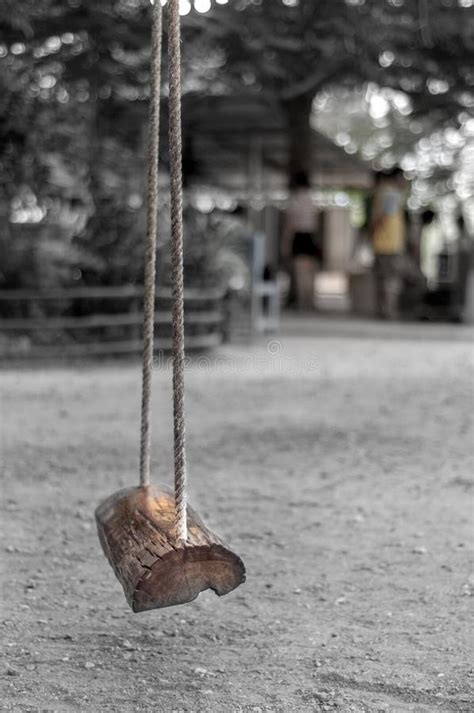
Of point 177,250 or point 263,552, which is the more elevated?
point 177,250

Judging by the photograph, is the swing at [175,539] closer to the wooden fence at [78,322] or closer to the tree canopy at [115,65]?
the tree canopy at [115,65]

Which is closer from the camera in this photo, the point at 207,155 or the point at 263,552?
the point at 263,552

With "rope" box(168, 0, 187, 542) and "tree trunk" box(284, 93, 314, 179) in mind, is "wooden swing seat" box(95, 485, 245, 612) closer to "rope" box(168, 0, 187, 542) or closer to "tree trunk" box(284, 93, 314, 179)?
"rope" box(168, 0, 187, 542)

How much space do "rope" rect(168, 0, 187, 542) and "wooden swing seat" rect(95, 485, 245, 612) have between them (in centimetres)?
6

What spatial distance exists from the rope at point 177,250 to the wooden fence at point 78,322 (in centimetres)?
801

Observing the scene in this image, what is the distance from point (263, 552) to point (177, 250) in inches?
79.5

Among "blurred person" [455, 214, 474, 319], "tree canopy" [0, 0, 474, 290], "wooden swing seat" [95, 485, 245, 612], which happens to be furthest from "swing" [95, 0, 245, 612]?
"blurred person" [455, 214, 474, 319]

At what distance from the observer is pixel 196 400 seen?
9250 millimetres

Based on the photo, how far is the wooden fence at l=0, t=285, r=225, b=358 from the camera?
36.8ft

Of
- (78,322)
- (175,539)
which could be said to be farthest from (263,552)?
(78,322)

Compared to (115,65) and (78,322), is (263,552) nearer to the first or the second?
(78,322)

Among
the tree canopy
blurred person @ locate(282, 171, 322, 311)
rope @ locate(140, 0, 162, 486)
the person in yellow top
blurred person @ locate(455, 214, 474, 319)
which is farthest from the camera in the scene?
blurred person @ locate(282, 171, 322, 311)

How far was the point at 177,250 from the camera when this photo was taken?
126 inches

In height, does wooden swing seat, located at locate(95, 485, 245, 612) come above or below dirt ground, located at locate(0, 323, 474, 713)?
above
